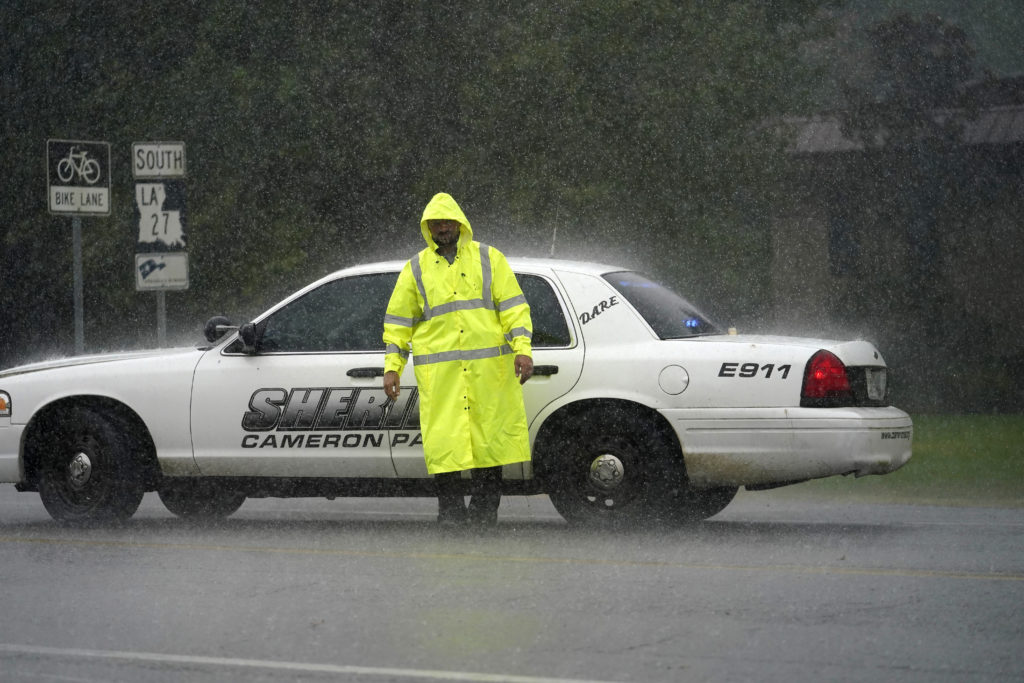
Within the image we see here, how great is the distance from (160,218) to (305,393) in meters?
4.99

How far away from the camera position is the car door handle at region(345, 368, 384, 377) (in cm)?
964

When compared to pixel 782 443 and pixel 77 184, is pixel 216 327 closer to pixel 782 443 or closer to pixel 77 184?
pixel 782 443

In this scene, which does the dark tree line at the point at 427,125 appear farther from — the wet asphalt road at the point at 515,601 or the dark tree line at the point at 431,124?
the wet asphalt road at the point at 515,601

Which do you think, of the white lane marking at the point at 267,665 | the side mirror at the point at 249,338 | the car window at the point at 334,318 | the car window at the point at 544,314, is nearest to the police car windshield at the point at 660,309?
the car window at the point at 544,314

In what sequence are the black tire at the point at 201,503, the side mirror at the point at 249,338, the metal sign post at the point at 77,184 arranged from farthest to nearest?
the metal sign post at the point at 77,184, the black tire at the point at 201,503, the side mirror at the point at 249,338

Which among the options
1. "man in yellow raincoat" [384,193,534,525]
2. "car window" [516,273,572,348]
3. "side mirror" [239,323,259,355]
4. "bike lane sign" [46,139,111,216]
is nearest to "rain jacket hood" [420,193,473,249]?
"man in yellow raincoat" [384,193,534,525]

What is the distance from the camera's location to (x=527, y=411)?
376 inches

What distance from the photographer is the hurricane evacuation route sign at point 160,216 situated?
46.2ft

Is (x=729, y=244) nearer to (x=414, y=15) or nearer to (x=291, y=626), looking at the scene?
(x=414, y=15)

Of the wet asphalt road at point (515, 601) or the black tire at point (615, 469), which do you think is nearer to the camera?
the wet asphalt road at point (515, 601)

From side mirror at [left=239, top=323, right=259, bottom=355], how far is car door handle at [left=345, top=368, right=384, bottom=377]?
617mm

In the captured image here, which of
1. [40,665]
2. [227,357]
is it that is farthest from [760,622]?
[227,357]

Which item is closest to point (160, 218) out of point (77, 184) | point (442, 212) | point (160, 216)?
point (160, 216)

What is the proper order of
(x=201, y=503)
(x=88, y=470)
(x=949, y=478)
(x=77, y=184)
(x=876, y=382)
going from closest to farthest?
(x=876, y=382), (x=88, y=470), (x=201, y=503), (x=949, y=478), (x=77, y=184)
